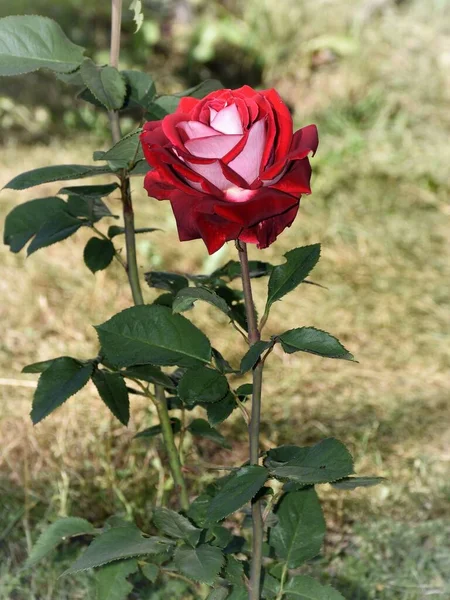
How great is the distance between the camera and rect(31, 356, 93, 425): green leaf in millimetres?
952

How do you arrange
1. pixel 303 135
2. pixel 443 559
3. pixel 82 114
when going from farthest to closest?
pixel 82 114, pixel 443 559, pixel 303 135

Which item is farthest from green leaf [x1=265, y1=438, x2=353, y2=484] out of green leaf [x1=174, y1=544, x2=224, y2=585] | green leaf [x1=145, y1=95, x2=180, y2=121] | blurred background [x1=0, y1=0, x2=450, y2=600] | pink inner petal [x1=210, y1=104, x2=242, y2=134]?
blurred background [x1=0, y1=0, x2=450, y2=600]

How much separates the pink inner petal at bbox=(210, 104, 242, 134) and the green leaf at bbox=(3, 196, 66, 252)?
39 cm

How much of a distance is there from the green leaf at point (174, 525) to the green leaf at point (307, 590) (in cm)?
12

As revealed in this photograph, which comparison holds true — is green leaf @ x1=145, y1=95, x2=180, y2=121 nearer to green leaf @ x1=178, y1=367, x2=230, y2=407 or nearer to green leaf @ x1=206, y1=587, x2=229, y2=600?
green leaf @ x1=178, y1=367, x2=230, y2=407

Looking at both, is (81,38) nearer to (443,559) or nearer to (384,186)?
(384,186)

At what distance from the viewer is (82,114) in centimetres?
383

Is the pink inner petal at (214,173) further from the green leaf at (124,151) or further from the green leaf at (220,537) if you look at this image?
the green leaf at (220,537)

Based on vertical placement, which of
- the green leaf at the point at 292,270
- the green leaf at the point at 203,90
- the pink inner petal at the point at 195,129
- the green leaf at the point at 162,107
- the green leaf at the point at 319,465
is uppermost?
the green leaf at the point at 203,90

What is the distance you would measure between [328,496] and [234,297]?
2.14 feet

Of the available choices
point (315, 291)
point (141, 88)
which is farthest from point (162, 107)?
point (315, 291)

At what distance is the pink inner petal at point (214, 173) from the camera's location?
2.47 ft

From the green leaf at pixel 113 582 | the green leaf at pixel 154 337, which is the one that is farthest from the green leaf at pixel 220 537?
the green leaf at pixel 154 337

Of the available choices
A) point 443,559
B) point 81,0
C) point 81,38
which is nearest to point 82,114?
point 81,38
